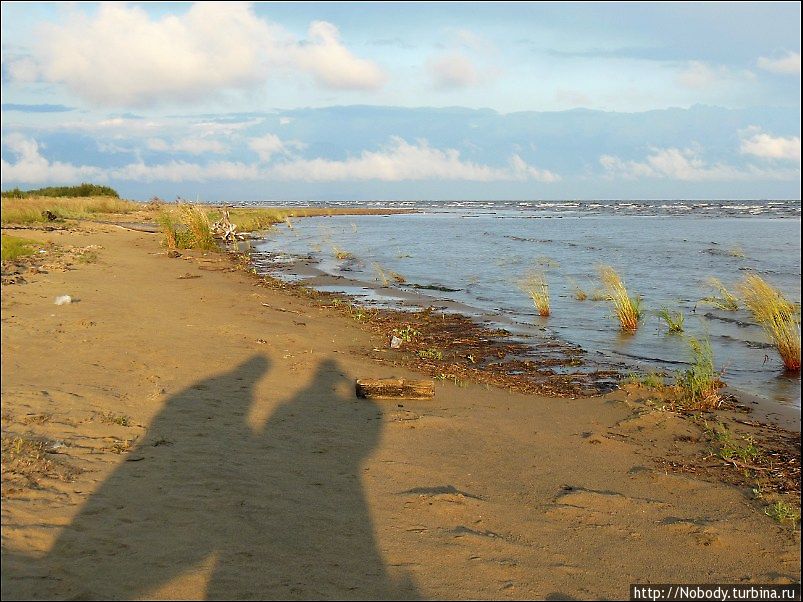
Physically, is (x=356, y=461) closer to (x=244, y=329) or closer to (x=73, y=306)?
(x=244, y=329)

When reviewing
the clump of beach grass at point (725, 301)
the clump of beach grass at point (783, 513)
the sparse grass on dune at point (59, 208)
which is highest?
the sparse grass on dune at point (59, 208)

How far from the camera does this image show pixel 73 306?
30.8 feet

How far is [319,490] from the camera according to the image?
4.92m

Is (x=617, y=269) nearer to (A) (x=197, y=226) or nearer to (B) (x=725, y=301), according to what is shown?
(B) (x=725, y=301)

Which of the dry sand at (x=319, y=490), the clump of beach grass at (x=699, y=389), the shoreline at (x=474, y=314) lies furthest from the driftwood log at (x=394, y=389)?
the clump of beach grass at (x=699, y=389)

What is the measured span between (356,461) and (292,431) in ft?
2.71

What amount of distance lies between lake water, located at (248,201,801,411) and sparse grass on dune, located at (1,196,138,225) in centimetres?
851

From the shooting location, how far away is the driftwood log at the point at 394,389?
298 inches

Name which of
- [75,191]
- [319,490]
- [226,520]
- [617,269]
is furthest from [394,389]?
[75,191]

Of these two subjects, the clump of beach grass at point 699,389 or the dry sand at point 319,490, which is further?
the clump of beach grass at point 699,389

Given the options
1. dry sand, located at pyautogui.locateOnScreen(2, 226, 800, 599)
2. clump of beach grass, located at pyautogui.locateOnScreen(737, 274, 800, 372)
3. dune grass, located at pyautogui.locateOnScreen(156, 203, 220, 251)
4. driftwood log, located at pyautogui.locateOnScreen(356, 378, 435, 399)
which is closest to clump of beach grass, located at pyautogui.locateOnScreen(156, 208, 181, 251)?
dune grass, located at pyautogui.locateOnScreen(156, 203, 220, 251)

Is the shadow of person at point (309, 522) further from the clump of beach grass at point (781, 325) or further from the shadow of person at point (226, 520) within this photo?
the clump of beach grass at point (781, 325)

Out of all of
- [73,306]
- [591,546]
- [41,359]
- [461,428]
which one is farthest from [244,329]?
[591,546]

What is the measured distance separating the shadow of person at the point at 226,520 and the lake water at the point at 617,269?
6324 mm
